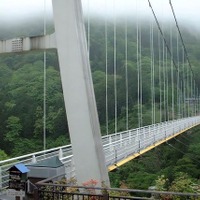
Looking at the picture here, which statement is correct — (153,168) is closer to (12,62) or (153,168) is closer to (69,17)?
(12,62)

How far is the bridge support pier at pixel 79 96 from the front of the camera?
4555mm

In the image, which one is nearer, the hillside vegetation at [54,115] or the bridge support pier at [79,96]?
the bridge support pier at [79,96]

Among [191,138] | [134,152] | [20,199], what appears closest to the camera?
[20,199]

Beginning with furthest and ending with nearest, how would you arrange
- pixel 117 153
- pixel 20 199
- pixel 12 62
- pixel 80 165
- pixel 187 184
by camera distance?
pixel 12 62, pixel 117 153, pixel 80 165, pixel 20 199, pixel 187 184

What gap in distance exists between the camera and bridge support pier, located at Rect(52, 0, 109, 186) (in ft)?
14.9

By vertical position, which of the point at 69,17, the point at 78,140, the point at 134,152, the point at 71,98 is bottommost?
the point at 134,152

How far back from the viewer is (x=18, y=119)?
22453 millimetres

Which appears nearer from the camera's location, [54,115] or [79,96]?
[79,96]

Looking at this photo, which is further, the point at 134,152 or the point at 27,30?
the point at 27,30

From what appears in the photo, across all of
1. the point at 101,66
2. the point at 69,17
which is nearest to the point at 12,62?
the point at 101,66

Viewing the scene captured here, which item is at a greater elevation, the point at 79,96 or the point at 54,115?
the point at 79,96

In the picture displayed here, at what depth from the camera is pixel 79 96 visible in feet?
15.0

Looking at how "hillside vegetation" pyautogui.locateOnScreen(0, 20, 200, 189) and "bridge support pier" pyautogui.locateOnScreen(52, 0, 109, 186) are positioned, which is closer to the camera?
"bridge support pier" pyautogui.locateOnScreen(52, 0, 109, 186)

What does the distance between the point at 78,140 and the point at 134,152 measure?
4.46 metres
